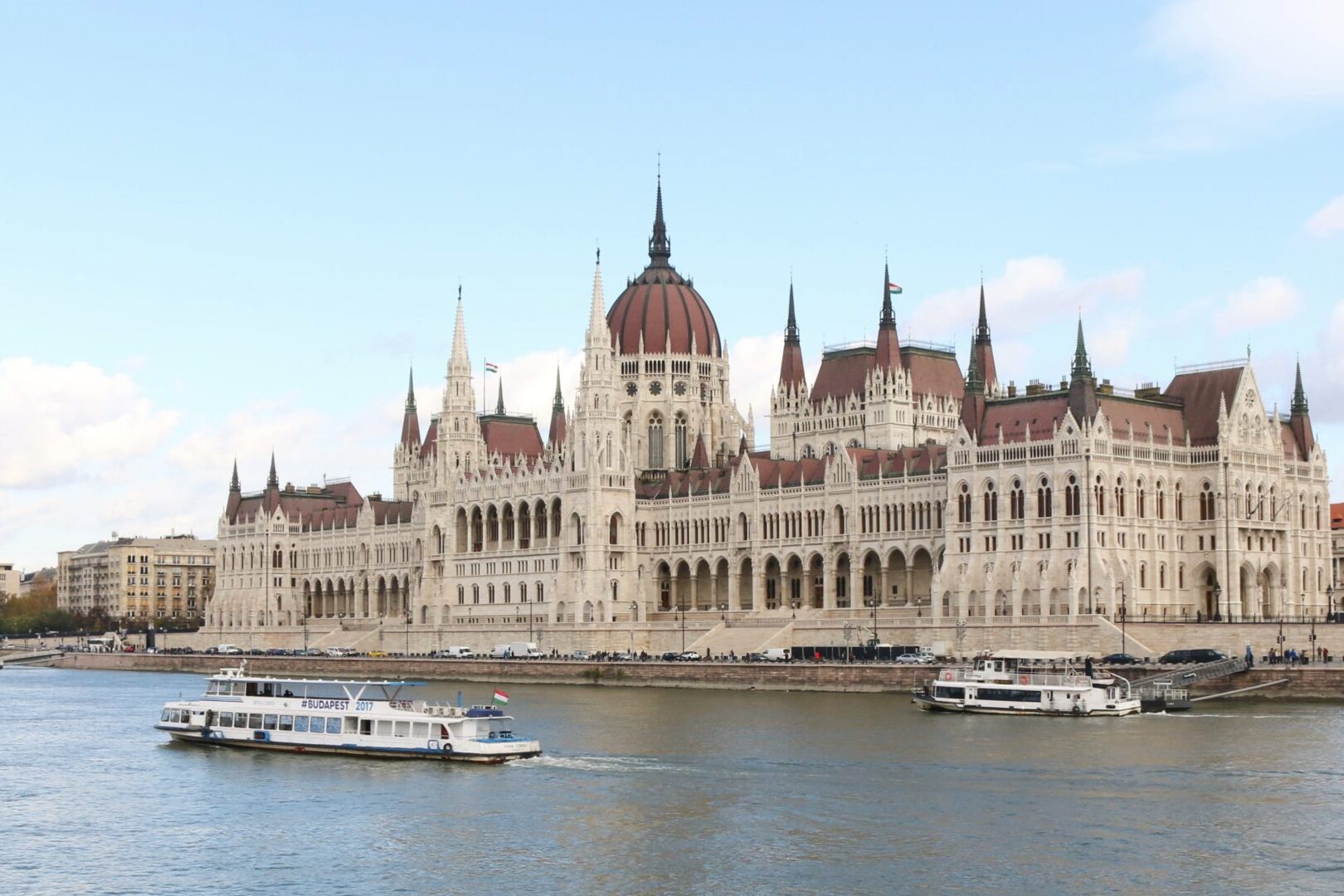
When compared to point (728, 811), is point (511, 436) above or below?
above

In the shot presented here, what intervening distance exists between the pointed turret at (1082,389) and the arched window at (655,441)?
54.8 m

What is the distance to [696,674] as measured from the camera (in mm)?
124125

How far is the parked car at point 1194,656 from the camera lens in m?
107

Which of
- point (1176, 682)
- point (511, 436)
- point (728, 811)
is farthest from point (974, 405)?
point (728, 811)

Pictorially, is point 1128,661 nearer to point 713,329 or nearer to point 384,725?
point 384,725

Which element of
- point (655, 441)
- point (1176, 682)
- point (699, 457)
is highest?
point (655, 441)

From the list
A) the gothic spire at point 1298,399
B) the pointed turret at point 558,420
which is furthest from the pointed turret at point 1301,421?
the pointed turret at point 558,420

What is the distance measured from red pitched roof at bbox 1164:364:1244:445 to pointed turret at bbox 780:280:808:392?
39.5m

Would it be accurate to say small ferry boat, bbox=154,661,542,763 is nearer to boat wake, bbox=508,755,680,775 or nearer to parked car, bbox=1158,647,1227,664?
boat wake, bbox=508,755,680,775

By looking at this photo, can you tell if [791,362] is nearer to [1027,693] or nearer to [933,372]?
[933,372]

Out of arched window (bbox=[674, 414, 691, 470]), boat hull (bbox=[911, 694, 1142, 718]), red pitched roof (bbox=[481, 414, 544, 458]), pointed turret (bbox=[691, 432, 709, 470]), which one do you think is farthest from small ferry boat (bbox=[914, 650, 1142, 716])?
red pitched roof (bbox=[481, 414, 544, 458])

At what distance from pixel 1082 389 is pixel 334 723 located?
5924 cm

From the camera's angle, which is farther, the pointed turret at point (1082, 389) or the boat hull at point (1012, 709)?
the pointed turret at point (1082, 389)

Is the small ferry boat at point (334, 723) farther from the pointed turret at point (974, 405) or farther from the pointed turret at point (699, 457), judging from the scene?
the pointed turret at point (699, 457)
